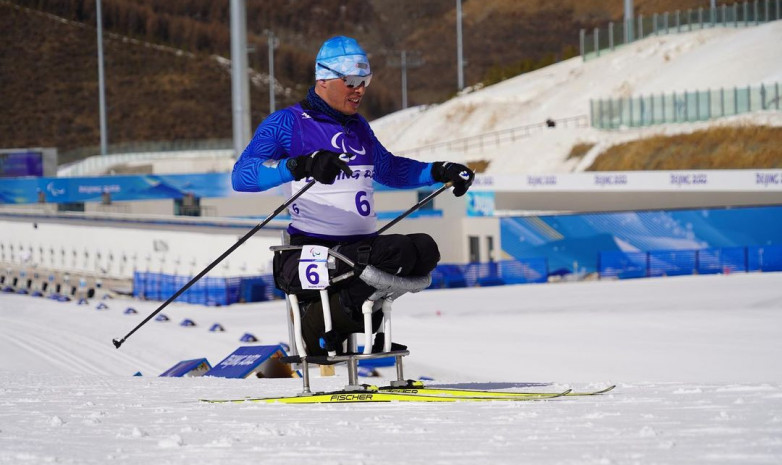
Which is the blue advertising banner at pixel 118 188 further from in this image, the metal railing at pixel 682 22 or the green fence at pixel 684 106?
the metal railing at pixel 682 22

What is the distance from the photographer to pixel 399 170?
7285mm

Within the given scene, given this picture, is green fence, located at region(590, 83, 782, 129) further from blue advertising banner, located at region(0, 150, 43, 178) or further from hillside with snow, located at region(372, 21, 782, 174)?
blue advertising banner, located at region(0, 150, 43, 178)

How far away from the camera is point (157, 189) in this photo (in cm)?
5056

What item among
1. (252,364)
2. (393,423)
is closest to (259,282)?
(252,364)

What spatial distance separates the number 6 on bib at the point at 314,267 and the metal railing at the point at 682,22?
6069 centimetres

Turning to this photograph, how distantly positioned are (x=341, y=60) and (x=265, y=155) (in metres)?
0.64

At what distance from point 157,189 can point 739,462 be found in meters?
47.6

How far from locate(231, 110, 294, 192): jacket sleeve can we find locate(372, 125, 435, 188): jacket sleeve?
578mm

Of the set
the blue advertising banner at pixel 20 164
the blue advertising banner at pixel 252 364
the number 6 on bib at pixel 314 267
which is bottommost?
the blue advertising banner at pixel 252 364

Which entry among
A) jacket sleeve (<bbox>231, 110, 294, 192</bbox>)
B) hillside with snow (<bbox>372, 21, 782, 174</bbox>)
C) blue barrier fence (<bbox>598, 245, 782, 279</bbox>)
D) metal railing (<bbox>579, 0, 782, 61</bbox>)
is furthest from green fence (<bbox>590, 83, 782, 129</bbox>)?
jacket sleeve (<bbox>231, 110, 294, 192</bbox>)

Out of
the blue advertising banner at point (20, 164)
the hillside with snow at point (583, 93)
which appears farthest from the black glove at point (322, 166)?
the blue advertising banner at point (20, 164)

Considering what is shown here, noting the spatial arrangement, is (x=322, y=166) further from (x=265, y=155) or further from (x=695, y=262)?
(x=695, y=262)

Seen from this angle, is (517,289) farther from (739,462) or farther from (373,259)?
(739,462)

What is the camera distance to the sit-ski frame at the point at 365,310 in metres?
6.44
